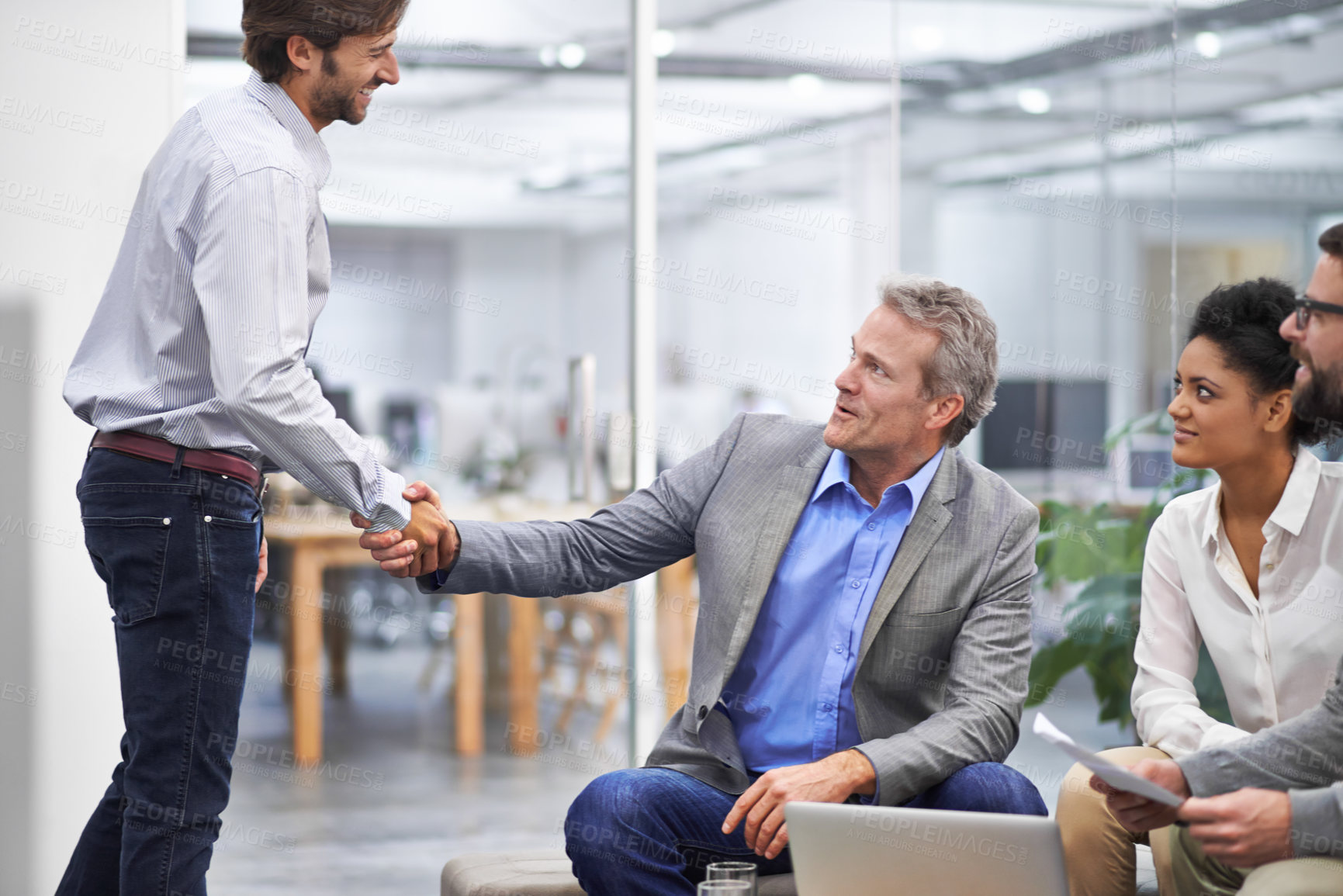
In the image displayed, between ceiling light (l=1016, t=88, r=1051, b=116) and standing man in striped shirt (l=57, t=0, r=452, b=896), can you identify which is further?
ceiling light (l=1016, t=88, r=1051, b=116)

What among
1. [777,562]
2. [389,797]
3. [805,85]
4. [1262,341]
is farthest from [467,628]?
[1262,341]

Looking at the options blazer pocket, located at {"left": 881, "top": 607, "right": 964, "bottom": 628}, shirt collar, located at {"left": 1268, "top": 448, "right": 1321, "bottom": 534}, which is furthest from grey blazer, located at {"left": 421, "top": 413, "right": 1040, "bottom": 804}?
shirt collar, located at {"left": 1268, "top": 448, "right": 1321, "bottom": 534}

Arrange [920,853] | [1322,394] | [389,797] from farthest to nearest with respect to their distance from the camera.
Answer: [389,797] < [1322,394] < [920,853]

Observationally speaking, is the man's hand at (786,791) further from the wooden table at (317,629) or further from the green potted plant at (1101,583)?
the wooden table at (317,629)

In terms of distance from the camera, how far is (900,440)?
6.51 ft

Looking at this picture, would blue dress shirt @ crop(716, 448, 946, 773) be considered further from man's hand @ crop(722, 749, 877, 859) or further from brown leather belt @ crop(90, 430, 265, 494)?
brown leather belt @ crop(90, 430, 265, 494)

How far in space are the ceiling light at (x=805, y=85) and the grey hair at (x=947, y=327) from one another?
8.72 ft

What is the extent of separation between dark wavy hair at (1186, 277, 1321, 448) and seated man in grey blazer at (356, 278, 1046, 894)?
0.35 meters

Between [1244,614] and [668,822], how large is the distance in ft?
2.96

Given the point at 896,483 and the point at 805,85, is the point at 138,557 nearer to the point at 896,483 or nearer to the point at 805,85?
the point at 896,483

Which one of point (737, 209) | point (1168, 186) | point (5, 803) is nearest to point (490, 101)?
point (737, 209)

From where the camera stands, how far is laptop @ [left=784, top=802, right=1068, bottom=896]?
143cm

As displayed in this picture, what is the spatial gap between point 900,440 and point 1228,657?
0.58 metres

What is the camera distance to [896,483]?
79.1 inches
